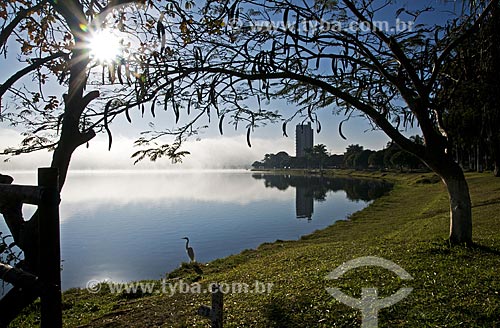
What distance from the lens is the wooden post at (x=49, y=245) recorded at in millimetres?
2744

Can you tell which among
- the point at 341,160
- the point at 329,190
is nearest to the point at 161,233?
the point at 329,190

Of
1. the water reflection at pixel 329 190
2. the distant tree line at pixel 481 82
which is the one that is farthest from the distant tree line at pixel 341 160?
the distant tree line at pixel 481 82

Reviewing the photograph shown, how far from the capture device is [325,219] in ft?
82.9

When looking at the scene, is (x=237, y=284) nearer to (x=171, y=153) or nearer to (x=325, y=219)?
(x=171, y=153)

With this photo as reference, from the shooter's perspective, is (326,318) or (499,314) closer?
(499,314)

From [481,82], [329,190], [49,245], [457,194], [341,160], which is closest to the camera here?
[49,245]

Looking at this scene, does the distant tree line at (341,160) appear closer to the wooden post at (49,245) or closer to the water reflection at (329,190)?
the water reflection at (329,190)

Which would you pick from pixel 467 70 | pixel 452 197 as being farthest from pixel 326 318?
pixel 467 70

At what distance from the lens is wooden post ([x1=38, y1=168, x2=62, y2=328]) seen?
274 cm

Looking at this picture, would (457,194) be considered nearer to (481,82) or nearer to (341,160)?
(481,82)

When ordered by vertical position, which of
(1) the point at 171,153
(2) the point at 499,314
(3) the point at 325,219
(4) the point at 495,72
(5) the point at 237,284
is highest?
(4) the point at 495,72

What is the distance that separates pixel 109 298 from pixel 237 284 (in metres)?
4.12

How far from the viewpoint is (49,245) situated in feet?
9.10

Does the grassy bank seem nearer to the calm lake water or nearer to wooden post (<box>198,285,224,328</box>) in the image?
wooden post (<box>198,285,224,328</box>)
